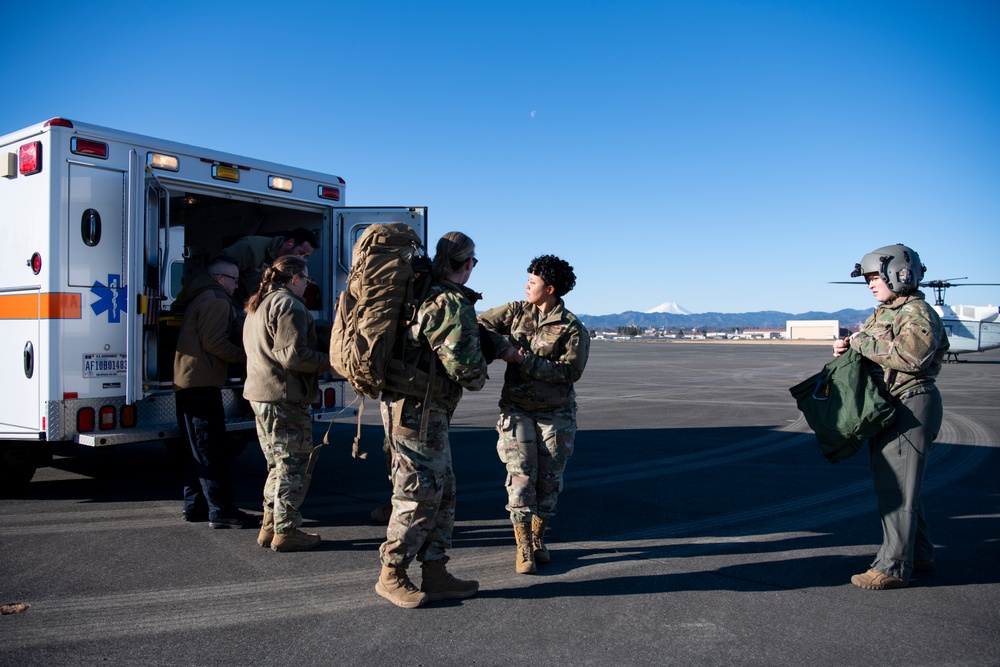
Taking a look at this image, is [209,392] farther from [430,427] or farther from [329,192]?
[329,192]

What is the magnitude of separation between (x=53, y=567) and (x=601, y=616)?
135 inches

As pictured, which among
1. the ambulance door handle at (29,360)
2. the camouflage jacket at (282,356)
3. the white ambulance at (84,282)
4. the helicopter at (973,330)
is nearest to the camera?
the camouflage jacket at (282,356)

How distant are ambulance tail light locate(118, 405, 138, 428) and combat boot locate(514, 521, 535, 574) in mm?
3469

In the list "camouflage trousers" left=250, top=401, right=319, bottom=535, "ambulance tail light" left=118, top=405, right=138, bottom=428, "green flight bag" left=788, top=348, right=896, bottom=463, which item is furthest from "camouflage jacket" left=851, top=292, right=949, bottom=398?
"ambulance tail light" left=118, top=405, right=138, bottom=428

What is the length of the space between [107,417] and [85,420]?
0.16m

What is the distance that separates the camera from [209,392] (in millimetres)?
5621

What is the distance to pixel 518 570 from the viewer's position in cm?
459

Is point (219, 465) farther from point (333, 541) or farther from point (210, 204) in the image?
point (210, 204)

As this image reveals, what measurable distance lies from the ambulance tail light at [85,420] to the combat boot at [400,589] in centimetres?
318

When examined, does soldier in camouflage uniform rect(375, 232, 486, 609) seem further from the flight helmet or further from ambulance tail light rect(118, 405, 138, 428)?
ambulance tail light rect(118, 405, 138, 428)

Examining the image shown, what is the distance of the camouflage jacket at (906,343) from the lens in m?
4.19

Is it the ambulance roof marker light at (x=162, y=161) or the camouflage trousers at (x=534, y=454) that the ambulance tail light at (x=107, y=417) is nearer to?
the ambulance roof marker light at (x=162, y=161)

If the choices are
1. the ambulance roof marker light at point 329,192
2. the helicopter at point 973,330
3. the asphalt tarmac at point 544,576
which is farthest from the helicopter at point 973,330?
the ambulance roof marker light at point 329,192

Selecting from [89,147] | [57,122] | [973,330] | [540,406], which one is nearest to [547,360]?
[540,406]
